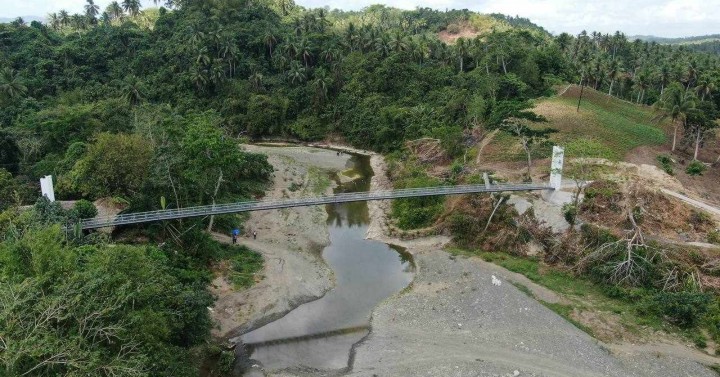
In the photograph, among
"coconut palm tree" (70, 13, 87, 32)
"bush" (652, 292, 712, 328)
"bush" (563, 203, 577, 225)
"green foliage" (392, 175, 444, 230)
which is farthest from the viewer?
"coconut palm tree" (70, 13, 87, 32)

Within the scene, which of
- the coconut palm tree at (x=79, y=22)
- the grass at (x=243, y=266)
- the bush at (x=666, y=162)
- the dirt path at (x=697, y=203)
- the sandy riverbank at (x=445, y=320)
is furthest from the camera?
the coconut palm tree at (x=79, y=22)

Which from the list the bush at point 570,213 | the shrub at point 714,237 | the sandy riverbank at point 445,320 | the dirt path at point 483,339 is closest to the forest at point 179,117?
the sandy riverbank at point 445,320

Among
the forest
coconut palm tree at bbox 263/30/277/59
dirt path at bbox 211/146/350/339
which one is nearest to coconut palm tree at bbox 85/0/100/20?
the forest

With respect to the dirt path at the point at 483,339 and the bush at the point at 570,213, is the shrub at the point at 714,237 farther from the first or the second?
the dirt path at the point at 483,339

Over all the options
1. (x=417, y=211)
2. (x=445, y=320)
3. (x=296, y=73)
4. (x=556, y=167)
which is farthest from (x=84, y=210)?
(x=296, y=73)

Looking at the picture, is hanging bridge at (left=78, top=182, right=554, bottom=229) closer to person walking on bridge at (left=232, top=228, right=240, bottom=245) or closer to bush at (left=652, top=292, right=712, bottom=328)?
person walking on bridge at (left=232, top=228, right=240, bottom=245)

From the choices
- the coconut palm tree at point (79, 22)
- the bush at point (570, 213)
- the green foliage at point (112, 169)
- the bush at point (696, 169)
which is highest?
the coconut palm tree at point (79, 22)

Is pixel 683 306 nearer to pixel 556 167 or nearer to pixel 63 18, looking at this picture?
pixel 556 167
